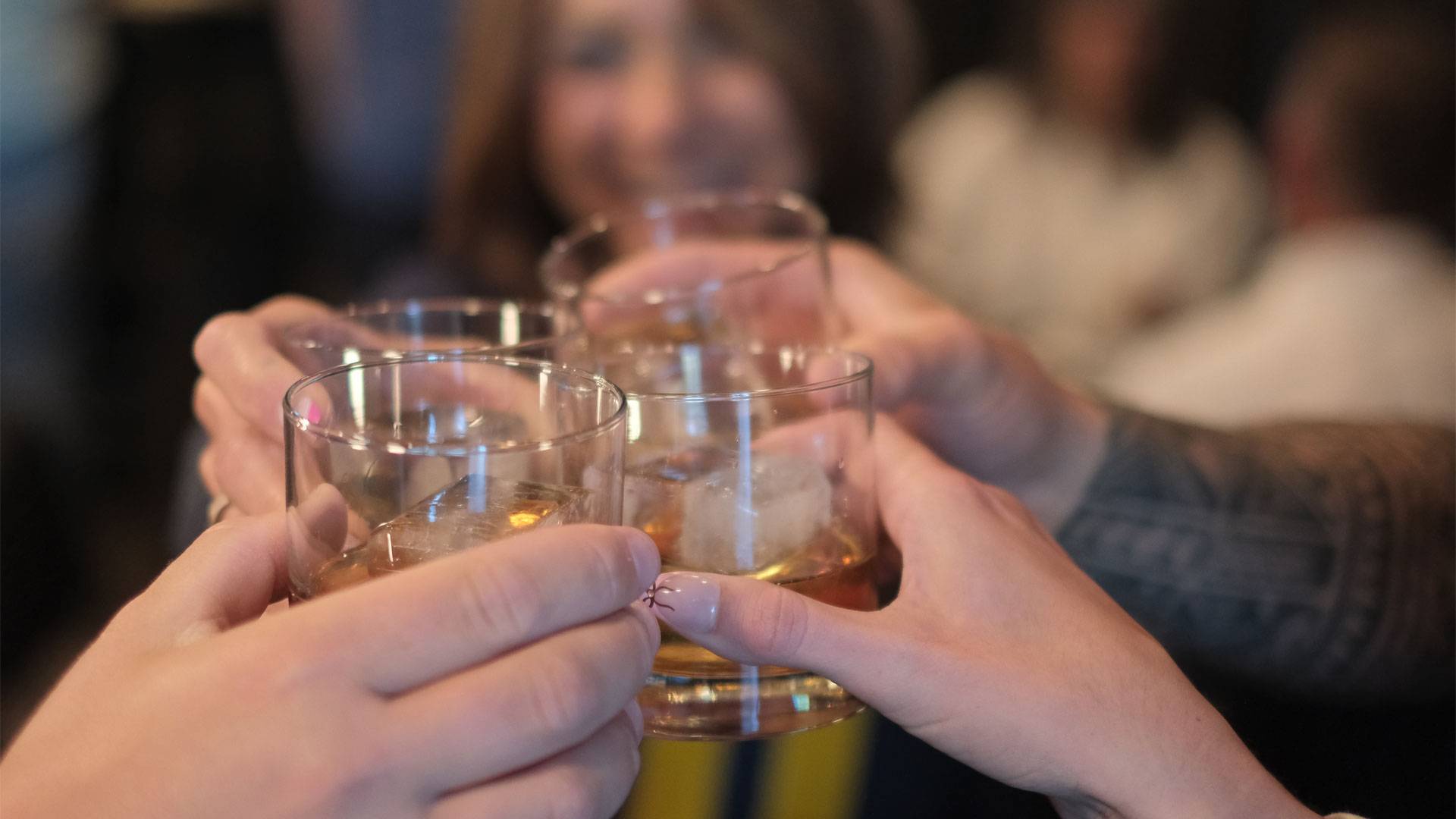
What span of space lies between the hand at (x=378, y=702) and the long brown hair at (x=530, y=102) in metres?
1.74

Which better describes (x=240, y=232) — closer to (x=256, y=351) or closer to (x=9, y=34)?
(x=9, y=34)

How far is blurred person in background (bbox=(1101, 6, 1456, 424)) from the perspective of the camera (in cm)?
256

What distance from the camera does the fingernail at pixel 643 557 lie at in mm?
604

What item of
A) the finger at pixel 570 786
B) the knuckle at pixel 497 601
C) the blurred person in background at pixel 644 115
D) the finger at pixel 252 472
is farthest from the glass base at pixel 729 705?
the blurred person in background at pixel 644 115

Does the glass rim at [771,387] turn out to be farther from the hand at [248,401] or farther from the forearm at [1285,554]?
the forearm at [1285,554]

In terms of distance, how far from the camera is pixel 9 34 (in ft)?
12.1

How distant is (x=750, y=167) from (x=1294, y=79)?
241 cm

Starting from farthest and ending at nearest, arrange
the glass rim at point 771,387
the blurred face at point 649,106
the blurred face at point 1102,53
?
the blurred face at point 1102,53 → the blurred face at point 649,106 → the glass rim at point 771,387

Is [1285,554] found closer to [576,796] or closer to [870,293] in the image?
[870,293]

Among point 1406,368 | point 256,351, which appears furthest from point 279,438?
point 1406,368

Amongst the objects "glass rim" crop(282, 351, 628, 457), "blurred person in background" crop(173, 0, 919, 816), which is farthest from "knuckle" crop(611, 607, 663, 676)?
"blurred person in background" crop(173, 0, 919, 816)

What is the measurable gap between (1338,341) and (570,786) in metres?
2.58

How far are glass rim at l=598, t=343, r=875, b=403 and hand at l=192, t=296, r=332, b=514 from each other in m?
0.28

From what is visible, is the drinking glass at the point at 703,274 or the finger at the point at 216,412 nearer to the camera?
the finger at the point at 216,412
